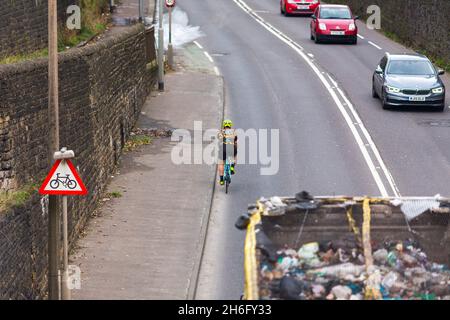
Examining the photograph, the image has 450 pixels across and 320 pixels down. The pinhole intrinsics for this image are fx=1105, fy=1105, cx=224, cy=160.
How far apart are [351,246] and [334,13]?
112 feet

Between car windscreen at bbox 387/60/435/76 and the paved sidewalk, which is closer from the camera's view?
the paved sidewalk

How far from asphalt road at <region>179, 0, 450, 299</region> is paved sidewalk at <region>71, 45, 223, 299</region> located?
0.43 meters

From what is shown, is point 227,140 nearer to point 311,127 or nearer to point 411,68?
point 311,127

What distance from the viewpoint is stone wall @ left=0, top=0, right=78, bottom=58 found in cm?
2650

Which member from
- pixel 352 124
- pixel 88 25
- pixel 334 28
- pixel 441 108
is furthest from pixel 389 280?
pixel 334 28

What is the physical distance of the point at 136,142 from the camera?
28453 millimetres

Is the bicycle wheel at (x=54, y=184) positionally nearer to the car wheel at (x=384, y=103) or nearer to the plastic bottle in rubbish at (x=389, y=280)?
the plastic bottle in rubbish at (x=389, y=280)

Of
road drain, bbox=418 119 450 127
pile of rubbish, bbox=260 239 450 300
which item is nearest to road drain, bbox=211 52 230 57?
road drain, bbox=418 119 450 127

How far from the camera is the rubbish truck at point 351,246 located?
12906 millimetres

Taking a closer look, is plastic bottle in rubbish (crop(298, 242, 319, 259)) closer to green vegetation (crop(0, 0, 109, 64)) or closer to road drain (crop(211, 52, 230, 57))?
green vegetation (crop(0, 0, 109, 64))

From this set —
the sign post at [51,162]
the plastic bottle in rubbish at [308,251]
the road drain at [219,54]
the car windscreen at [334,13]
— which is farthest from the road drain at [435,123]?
the plastic bottle in rubbish at [308,251]

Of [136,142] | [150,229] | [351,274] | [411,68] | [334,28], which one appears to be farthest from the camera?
[334,28]

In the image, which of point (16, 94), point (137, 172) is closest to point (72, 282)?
point (16, 94)

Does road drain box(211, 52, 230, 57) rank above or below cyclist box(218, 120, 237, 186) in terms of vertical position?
below
